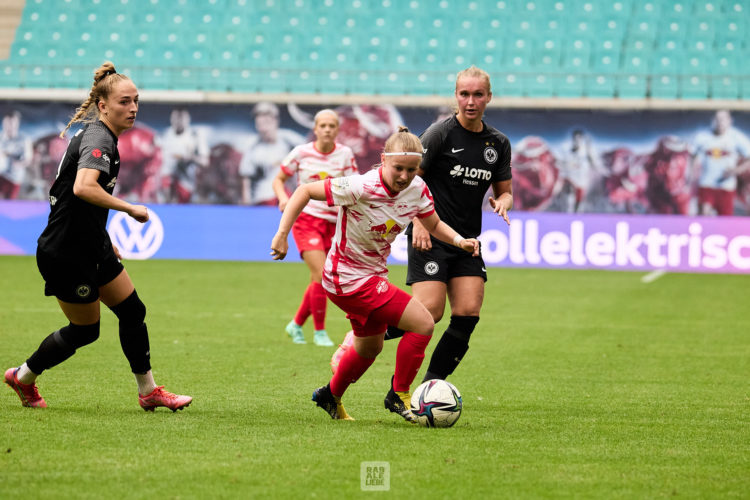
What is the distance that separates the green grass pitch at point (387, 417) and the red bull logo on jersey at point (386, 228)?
41.3 inches

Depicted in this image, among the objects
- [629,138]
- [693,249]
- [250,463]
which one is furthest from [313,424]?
[629,138]

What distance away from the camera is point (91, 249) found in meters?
5.63

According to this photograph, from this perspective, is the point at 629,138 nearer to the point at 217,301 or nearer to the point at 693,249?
the point at 693,249

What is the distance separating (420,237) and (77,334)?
2032 millimetres

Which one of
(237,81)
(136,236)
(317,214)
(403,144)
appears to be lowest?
(136,236)

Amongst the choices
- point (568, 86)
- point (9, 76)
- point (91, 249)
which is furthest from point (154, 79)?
point (91, 249)

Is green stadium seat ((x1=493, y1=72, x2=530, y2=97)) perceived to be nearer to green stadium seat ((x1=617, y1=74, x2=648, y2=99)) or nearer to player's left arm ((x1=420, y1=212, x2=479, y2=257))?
green stadium seat ((x1=617, y1=74, x2=648, y2=99))

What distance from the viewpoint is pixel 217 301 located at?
43.3 feet

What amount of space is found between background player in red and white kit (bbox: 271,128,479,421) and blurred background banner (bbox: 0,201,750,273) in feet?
42.2

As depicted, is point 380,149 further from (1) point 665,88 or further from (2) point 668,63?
(2) point 668,63

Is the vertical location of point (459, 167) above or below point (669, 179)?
below

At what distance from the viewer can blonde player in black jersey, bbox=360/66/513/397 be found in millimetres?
6109

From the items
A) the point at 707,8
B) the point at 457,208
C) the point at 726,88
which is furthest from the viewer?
the point at 707,8

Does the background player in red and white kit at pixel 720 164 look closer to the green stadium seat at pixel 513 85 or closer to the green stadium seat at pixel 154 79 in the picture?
the green stadium seat at pixel 513 85
